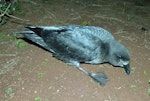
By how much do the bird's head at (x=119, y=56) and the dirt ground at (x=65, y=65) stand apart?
148 mm

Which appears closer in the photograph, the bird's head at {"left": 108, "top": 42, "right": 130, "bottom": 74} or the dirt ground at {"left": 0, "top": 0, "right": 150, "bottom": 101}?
the dirt ground at {"left": 0, "top": 0, "right": 150, "bottom": 101}

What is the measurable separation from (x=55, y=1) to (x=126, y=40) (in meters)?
2.28

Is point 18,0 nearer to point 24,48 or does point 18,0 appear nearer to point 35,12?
point 35,12

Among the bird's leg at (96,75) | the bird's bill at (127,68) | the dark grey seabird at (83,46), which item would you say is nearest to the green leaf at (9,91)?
the dark grey seabird at (83,46)

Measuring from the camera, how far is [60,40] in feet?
16.5

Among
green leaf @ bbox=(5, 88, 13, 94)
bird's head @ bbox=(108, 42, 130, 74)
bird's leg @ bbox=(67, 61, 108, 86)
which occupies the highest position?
bird's head @ bbox=(108, 42, 130, 74)

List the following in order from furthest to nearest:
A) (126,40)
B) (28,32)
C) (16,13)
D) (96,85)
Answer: (16,13) < (126,40) < (28,32) < (96,85)

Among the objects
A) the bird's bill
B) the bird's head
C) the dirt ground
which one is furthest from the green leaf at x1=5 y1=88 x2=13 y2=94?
the bird's bill

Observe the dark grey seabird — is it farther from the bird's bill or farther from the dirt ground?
the dirt ground

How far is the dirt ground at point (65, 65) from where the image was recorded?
4688 mm

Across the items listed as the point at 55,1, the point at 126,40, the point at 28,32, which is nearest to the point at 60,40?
the point at 28,32

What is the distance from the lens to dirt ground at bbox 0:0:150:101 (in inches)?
185

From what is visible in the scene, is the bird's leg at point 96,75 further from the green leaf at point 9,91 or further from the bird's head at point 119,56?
the green leaf at point 9,91

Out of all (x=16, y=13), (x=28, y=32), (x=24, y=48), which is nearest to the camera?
(x=28, y=32)
